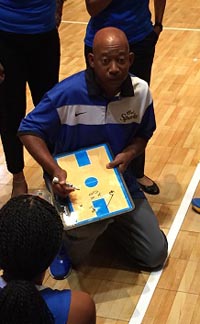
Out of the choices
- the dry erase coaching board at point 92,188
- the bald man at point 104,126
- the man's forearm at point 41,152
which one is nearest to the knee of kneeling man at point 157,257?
the bald man at point 104,126

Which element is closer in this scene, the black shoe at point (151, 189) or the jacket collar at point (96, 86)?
the jacket collar at point (96, 86)

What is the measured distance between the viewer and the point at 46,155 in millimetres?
2076

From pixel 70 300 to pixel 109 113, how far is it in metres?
0.96

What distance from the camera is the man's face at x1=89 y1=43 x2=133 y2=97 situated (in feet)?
6.54

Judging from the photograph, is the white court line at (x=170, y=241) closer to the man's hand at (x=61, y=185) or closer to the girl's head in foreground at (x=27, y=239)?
the man's hand at (x=61, y=185)

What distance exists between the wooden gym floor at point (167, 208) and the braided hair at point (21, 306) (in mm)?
949

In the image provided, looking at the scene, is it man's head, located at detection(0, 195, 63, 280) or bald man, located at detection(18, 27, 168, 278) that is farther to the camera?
bald man, located at detection(18, 27, 168, 278)

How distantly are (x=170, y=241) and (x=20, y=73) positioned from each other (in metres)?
0.87

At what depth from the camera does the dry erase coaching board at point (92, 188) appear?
2049 mm

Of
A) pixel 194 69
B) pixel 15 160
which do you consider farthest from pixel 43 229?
pixel 194 69

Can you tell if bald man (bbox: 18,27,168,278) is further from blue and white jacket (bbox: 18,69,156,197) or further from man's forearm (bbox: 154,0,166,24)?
man's forearm (bbox: 154,0,166,24)

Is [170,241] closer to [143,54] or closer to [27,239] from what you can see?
[143,54]

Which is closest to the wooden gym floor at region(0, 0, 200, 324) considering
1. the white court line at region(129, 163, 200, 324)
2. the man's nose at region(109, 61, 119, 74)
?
the white court line at region(129, 163, 200, 324)

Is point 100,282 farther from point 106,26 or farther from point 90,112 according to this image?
point 106,26
